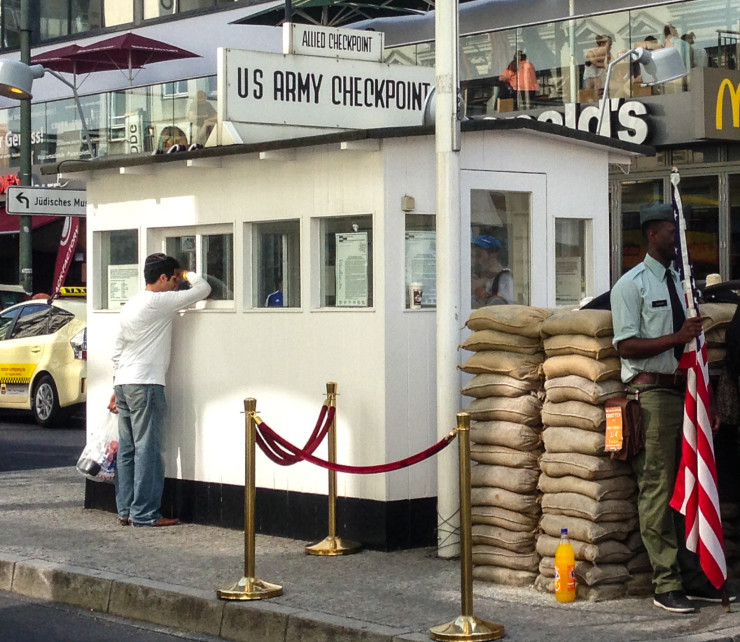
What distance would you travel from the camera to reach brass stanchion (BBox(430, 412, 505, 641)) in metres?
6.50

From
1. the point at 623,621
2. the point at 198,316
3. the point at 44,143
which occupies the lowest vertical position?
the point at 623,621

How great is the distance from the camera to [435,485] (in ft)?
29.6

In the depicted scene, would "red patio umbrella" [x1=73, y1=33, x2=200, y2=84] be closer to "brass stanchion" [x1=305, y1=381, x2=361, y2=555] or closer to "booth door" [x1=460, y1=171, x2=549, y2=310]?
"booth door" [x1=460, y1=171, x2=549, y2=310]

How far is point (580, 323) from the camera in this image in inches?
301

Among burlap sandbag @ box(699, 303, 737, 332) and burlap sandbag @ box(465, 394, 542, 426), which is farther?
burlap sandbag @ box(465, 394, 542, 426)

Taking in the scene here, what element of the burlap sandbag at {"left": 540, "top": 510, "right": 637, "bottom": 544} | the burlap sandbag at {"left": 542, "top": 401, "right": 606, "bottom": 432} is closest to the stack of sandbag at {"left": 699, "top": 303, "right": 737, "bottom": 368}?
the burlap sandbag at {"left": 542, "top": 401, "right": 606, "bottom": 432}

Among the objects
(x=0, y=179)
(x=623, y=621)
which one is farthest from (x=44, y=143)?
(x=623, y=621)

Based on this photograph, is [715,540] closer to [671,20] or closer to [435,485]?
[435,485]

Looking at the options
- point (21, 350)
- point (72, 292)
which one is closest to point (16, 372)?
point (21, 350)

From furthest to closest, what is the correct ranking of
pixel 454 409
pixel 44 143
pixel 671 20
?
pixel 44 143
pixel 671 20
pixel 454 409

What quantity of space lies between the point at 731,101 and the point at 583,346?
15229 millimetres

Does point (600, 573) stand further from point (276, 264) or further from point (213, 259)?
point (213, 259)

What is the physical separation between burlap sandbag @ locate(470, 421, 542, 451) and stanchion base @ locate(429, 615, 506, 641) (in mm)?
1528

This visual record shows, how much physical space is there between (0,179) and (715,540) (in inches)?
1089
